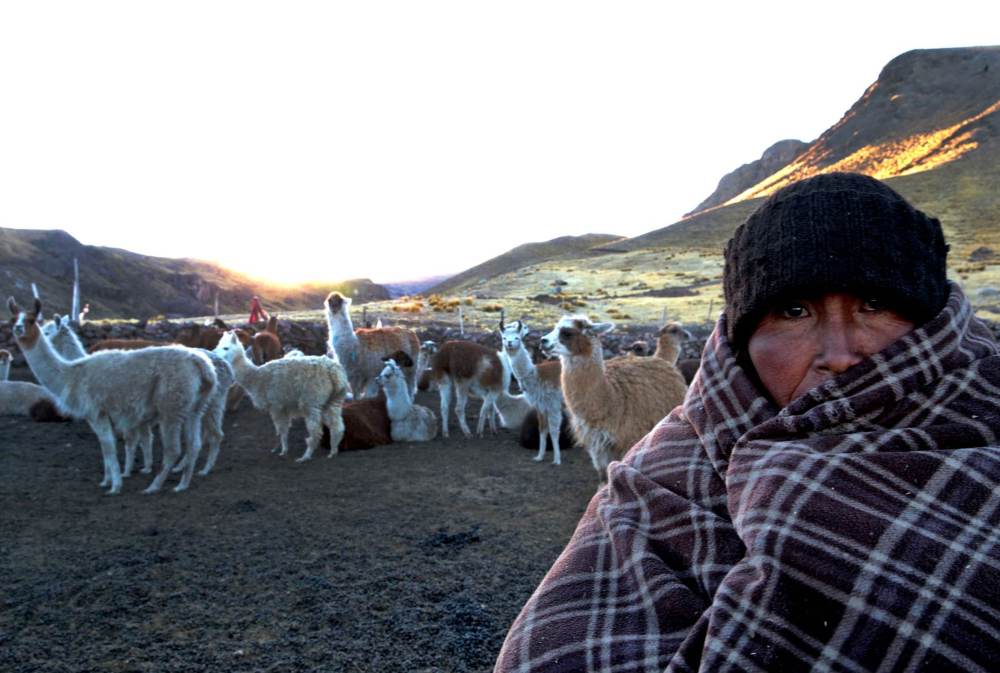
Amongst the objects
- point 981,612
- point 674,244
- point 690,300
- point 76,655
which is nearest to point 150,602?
point 76,655

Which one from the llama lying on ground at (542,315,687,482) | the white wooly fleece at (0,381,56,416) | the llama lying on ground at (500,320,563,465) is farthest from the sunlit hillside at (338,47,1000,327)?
the white wooly fleece at (0,381,56,416)

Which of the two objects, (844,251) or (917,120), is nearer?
(844,251)

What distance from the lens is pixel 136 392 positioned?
24.4ft

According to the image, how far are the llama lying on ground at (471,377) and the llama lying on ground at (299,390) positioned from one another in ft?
7.61

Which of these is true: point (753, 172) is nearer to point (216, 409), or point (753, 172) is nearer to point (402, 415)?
point (402, 415)

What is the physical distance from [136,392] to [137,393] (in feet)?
0.05

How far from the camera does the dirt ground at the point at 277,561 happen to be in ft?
13.6

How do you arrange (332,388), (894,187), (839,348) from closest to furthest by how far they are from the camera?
(839,348), (332,388), (894,187)

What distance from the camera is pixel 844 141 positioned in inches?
3907

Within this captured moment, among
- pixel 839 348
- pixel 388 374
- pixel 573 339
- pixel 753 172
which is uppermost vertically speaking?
pixel 753 172

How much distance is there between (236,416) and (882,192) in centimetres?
1225

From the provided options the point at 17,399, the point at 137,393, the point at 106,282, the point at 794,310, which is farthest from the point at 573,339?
the point at 106,282

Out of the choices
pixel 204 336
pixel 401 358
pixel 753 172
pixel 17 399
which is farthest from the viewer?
pixel 753 172

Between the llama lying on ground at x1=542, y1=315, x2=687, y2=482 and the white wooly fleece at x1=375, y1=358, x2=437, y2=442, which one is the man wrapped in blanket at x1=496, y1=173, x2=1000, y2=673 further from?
the white wooly fleece at x1=375, y1=358, x2=437, y2=442
